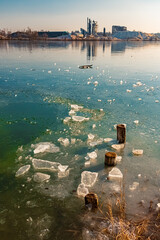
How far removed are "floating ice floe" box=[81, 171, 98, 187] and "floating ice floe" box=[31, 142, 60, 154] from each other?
1548 millimetres

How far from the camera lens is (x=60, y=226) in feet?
11.8

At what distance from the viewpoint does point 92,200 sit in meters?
3.88

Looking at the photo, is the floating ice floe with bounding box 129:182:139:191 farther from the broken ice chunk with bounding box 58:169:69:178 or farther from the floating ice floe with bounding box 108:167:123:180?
the broken ice chunk with bounding box 58:169:69:178

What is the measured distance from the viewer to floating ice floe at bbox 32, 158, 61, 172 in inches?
206

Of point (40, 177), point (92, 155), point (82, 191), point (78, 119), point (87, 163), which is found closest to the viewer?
point (82, 191)

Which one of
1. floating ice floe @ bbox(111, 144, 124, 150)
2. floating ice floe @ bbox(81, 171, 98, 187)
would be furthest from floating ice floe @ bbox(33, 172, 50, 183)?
floating ice floe @ bbox(111, 144, 124, 150)

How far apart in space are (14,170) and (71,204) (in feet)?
6.90

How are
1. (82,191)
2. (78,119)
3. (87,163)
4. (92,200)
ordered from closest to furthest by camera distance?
(92,200), (82,191), (87,163), (78,119)

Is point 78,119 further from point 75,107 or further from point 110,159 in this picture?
point 110,159

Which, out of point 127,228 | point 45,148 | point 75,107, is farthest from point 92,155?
point 75,107

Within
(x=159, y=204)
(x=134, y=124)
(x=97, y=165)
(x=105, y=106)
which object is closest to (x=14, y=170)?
(x=97, y=165)

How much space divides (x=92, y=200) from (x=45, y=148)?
2772 mm

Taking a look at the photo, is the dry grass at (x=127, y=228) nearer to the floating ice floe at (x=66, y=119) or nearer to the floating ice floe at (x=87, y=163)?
the floating ice floe at (x=87, y=163)

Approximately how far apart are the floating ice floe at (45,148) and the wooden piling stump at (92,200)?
2.40 metres
